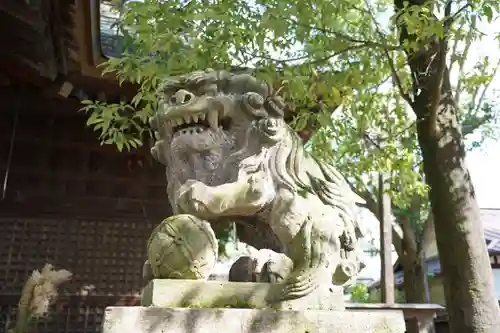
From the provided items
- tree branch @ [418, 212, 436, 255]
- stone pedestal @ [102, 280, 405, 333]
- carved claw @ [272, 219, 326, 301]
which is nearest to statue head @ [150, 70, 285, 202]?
carved claw @ [272, 219, 326, 301]

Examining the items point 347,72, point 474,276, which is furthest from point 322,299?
point 347,72

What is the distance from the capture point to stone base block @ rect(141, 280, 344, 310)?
2135 millimetres

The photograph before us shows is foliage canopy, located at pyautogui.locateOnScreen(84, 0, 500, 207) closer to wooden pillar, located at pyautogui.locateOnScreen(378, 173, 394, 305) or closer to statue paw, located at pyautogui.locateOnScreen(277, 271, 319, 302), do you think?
statue paw, located at pyautogui.locateOnScreen(277, 271, 319, 302)

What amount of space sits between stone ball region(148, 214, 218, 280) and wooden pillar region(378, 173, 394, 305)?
5700mm

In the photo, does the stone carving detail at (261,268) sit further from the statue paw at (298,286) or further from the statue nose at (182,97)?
the statue nose at (182,97)

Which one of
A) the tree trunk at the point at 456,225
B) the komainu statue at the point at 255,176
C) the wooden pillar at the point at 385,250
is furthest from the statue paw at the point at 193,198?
the wooden pillar at the point at 385,250

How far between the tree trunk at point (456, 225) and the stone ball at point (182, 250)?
6.35 feet

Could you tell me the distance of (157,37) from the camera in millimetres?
3604

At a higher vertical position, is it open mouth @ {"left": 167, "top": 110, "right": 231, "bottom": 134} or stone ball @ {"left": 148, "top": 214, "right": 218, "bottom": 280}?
open mouth @ {"left": 167, "top": 110, "right": 231, "bottom": 134}

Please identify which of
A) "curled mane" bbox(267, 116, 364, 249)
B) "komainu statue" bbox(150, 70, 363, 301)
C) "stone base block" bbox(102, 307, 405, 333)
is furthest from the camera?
"curled mane" bbox(267, 116, 364, 249)

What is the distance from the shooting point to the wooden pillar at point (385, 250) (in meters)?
7.54

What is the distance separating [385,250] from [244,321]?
20.5 feet

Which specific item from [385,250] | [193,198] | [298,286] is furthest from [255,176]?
→ [385,250]

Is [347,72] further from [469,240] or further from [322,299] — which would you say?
[322,299]
